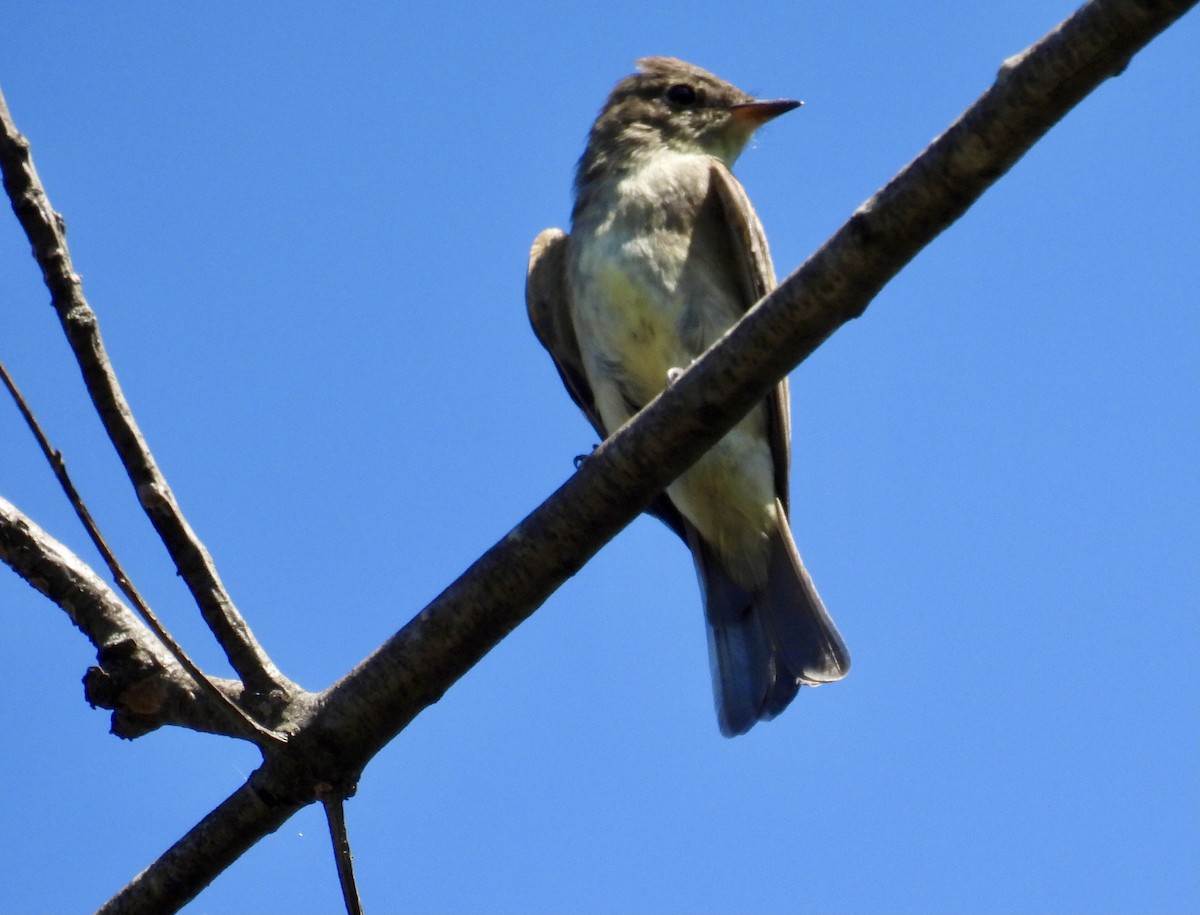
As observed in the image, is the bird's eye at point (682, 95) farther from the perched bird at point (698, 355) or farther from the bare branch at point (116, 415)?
the bare branch at point (116, 415)

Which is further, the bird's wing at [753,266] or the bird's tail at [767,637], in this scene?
the bird's wing at [753,266]

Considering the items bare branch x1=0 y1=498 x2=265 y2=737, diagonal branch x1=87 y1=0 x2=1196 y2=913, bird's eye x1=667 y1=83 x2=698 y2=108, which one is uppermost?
bird's eye x1=667 y1=83 x2=698 y2=108

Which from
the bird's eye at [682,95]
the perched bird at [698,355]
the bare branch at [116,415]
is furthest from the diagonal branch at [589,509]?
the bird's eye at [682,95]

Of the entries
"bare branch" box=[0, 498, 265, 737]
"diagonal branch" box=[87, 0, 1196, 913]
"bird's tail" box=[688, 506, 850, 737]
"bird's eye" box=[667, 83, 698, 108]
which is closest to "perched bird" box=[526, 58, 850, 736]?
"bird's tail" box=[688, 506, 850, 737]

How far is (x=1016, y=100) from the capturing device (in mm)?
2914

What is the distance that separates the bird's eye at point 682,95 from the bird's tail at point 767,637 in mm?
2302

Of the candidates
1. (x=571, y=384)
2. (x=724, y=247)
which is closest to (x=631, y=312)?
(x=724, y=247)

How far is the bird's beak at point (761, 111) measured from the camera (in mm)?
7215

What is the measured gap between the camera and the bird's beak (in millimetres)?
7215

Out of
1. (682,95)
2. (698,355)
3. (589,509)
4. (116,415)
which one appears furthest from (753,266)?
(116,415)

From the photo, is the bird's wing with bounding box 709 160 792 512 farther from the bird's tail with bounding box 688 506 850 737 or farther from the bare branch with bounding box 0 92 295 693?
the bare branch with bounding box 0 92 295 693

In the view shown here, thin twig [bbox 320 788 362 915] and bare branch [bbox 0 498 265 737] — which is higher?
bare branch [bbox 0 498 265 737]

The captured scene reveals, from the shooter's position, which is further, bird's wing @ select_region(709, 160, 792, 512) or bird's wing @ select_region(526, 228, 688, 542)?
bird's wing @ select_region(526, 228, 688, 542)

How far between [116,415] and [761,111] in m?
4.65
